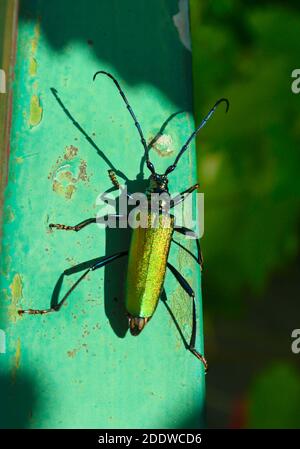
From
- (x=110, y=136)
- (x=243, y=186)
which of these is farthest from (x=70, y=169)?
(x=243, y=186)

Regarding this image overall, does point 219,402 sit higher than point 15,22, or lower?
lower

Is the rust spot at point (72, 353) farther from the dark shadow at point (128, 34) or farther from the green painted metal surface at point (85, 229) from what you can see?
the dark shadow at point (128, 34)

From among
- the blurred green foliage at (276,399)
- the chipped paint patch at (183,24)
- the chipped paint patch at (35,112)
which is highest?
the chipped paint patch at (183,24)

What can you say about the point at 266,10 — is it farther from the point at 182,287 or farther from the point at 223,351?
the point at 223,351

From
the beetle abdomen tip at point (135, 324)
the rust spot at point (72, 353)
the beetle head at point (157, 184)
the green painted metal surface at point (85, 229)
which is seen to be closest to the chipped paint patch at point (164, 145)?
the green painted metal surface at point (85, 229)

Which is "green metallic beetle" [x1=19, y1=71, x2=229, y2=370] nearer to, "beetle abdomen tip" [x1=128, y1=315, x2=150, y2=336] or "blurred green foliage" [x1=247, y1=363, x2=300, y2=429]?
"beetle abdomen tip" [x1=128, y1=315, x2=150, y2=336]

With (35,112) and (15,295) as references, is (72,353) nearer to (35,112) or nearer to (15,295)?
(15,295)

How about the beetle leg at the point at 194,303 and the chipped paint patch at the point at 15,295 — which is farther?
the beetle leg at the point at 194,303
